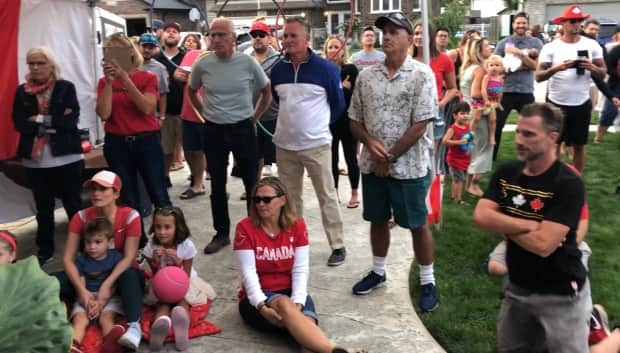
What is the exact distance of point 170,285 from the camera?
3.58 metres

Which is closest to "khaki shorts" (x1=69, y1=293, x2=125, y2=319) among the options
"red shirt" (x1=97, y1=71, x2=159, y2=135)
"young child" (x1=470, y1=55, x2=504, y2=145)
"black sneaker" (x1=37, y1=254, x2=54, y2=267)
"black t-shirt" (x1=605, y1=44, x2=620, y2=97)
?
"black sneaker" (x1=37, y1=254, x2=54, y2=267)

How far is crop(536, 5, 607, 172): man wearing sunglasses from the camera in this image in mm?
5660

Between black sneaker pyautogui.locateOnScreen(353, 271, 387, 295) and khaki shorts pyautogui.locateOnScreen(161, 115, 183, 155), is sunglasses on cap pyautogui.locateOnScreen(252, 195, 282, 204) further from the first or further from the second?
khaki shorts pyautogui.locateOnScreen(161, 115, 183, 155)

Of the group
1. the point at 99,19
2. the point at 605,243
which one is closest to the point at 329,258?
the point at 605,243

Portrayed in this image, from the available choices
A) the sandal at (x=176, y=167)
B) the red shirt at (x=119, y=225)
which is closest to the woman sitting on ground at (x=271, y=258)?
the red shirt at (x=119, y=225)

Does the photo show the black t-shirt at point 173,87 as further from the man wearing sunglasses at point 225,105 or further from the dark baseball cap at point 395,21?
the dark baseball cap at point 395,21

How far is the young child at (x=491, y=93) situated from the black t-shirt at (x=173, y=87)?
3.37 metres

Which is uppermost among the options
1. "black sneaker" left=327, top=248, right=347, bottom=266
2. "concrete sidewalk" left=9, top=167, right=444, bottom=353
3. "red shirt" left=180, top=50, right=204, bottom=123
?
"red shirt" left=180, top=50, right=204, bottom=123

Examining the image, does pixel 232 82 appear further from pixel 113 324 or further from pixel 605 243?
pixel 605 243

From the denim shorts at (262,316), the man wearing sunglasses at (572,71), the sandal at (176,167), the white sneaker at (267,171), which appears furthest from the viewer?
the sandal at (176,167)

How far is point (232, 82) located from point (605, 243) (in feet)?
11.1

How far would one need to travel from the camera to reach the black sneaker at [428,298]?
380cm

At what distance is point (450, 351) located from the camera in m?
3.32

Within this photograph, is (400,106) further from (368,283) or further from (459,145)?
(459,145)
